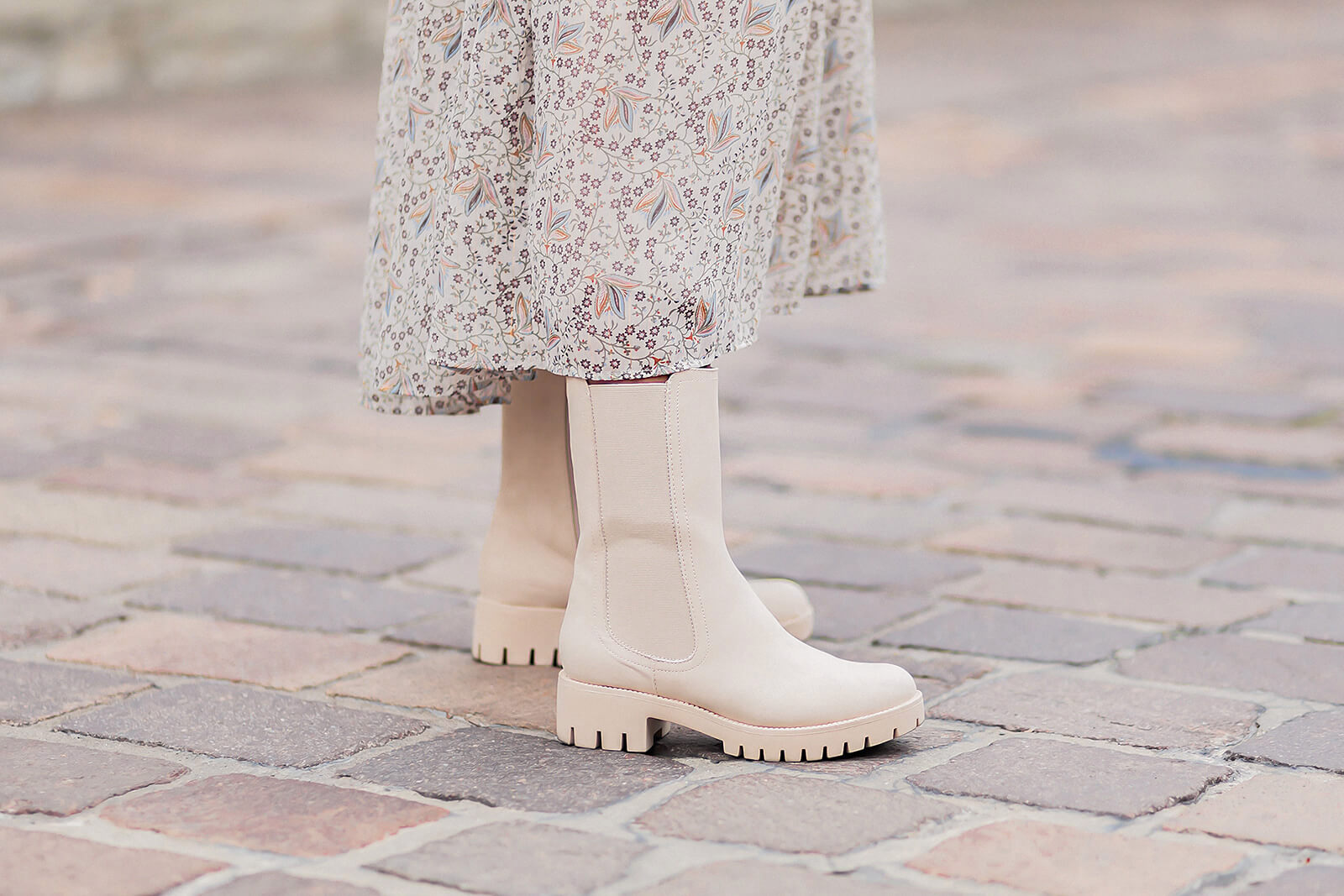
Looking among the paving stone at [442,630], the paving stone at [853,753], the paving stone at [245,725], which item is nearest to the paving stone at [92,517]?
the paving stone at [442,630]

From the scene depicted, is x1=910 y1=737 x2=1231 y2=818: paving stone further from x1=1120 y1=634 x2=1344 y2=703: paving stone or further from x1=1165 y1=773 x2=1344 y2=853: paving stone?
x1=1120 y1=634 x2=1344 y2=703: paving stone

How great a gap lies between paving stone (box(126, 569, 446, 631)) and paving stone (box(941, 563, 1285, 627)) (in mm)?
644

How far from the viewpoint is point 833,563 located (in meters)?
2.18

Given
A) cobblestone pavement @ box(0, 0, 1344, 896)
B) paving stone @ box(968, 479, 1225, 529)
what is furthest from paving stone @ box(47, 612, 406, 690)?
paving stone @ box(968, 479, 1225, 529)

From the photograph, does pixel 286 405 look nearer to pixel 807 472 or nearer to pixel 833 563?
pixel 807 472

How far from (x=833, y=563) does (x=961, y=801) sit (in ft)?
2.50

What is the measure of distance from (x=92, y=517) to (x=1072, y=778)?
1396 millimetres

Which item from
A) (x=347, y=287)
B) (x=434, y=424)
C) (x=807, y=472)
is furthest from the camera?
(x=347, y=287)

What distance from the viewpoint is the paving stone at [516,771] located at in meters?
1.44

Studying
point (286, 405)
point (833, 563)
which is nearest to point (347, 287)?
point (286, 405)

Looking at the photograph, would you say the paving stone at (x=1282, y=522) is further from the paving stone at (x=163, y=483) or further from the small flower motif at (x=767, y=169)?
the paving stone at (x=163, y=483)

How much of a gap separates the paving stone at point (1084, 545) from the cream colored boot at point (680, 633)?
69 cm

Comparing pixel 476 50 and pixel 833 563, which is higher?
pixel 476 50

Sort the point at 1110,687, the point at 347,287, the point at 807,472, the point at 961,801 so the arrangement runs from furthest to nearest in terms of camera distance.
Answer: the point at 347,287 < the point at 807,472 < the point at 1110,687 < the point at 961,801
